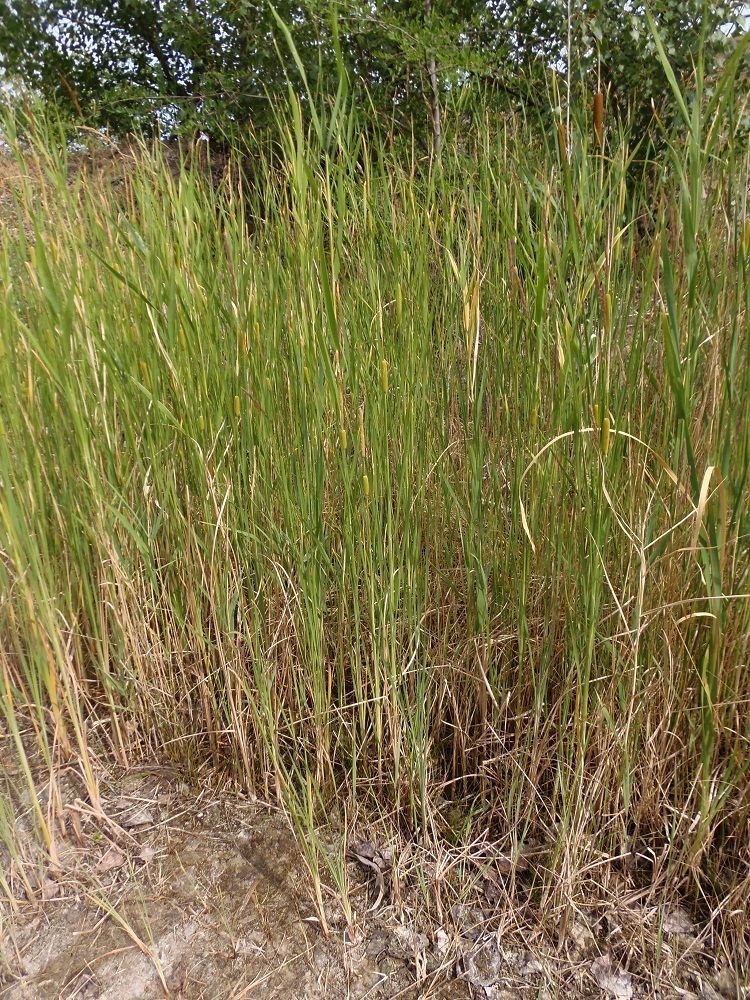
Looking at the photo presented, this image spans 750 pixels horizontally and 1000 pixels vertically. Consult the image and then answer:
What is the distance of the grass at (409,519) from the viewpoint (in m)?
1.13

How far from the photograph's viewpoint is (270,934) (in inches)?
46.3

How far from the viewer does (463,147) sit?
6.14 feet

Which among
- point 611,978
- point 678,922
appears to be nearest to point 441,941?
point 611,978

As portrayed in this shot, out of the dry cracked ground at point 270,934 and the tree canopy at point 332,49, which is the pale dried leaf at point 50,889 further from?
the tree canopy at point 332,49

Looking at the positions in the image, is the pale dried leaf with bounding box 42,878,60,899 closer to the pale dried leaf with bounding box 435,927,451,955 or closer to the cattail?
the pale dried leaf with bounding box 435,927,451,955

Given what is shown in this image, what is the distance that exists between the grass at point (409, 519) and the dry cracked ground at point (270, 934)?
6 cm

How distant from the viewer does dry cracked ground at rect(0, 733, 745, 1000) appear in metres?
1.10

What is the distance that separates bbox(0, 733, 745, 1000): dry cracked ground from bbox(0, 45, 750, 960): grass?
0.20ft

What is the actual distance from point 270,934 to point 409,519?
2.37 ft

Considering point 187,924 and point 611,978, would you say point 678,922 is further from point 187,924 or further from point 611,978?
point 187,924

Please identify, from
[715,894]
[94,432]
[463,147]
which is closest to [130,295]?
[94,432]

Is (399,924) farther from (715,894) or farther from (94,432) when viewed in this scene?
(94,432)

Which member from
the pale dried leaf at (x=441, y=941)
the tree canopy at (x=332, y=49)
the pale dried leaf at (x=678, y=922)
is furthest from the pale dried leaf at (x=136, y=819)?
the tree canopy at (x=332, y=49)

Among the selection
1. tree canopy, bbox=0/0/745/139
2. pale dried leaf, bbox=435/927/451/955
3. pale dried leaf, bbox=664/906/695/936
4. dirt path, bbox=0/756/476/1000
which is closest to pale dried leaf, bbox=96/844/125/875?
dirt path, bbox=0/756/476/1000
